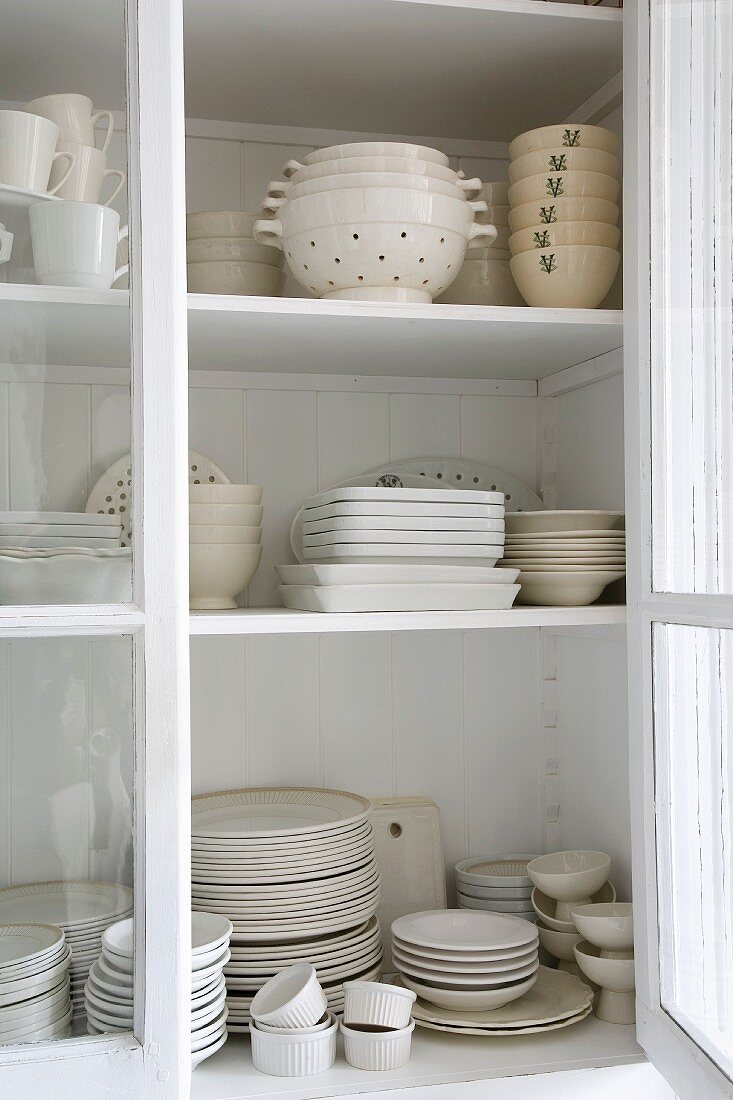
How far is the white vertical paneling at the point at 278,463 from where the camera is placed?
148 centimetres

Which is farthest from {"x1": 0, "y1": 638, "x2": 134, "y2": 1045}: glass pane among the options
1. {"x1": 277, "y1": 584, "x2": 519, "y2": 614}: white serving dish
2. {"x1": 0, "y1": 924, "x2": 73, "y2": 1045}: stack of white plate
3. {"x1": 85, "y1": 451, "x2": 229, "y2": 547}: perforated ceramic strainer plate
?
{"x1": 277, "y1": 584, "x2": 519, "y2": 614}: white serving dish

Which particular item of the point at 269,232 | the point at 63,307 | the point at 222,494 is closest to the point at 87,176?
the point at 63,307

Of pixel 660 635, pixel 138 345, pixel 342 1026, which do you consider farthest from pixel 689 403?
pixel 342 1026

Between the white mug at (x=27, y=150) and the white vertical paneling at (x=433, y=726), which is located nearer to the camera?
the white mug at (x=27, y=150)

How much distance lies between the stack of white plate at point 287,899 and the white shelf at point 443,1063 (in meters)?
0.09

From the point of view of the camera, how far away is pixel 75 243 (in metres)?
1.00

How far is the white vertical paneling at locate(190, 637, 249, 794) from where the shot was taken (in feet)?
4.77

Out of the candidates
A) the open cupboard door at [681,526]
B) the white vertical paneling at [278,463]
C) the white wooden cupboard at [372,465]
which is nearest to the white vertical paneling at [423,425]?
the white wooden cupboard at [372,465]

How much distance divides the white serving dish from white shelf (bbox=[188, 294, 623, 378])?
298 millimetres

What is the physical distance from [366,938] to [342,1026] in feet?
0.51

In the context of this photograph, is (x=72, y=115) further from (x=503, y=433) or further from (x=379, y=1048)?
(x=379, y=1048)

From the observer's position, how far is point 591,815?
147cm

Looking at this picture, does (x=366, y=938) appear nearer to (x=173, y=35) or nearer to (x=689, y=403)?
(x=689, y=403)

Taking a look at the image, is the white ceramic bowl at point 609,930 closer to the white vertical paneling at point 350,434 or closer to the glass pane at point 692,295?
the glass pane at point 692,295
